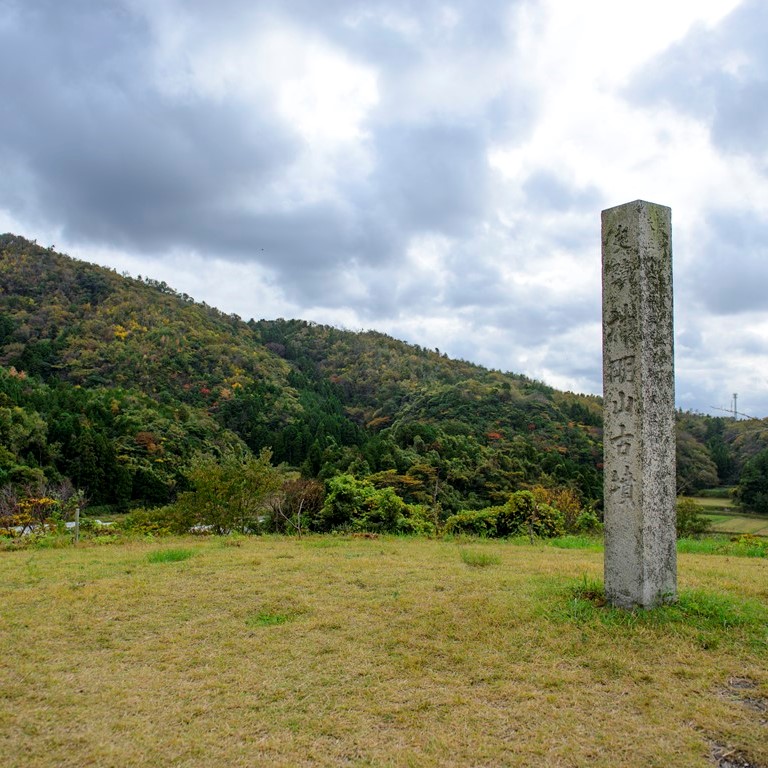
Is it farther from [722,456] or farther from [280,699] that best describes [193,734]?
[722,456]

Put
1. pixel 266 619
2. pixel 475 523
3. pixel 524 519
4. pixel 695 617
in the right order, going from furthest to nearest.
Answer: pixel 475 523
pixel 524 519
pixel 266 619
pixel 695 617

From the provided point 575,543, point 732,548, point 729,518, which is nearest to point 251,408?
point 729,518

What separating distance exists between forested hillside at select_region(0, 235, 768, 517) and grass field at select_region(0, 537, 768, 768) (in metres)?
12.1

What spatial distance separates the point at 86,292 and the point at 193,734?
68278 mm

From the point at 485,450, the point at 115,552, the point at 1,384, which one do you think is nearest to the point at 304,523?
the point at 115,552

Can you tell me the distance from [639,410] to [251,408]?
46.2 metres

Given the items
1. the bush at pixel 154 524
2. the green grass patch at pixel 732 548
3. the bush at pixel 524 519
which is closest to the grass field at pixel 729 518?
the bush at pixel 524 519

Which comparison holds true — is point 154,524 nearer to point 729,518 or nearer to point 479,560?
point 479,560

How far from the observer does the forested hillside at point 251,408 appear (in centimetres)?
3117

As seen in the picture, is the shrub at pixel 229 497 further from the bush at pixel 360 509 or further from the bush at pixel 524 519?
the bush at pixel 524 519

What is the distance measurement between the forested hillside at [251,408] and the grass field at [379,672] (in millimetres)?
12079

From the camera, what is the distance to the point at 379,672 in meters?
4.11

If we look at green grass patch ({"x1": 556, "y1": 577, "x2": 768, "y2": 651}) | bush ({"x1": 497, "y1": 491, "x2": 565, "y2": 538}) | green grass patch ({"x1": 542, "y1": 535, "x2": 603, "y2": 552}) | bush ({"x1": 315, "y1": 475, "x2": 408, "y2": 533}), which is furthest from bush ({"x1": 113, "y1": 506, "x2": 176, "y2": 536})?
green grass patch ({"x1": 556, "y1": 577, "x2": 768, "y2": 651})

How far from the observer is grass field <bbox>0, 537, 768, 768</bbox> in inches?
123
